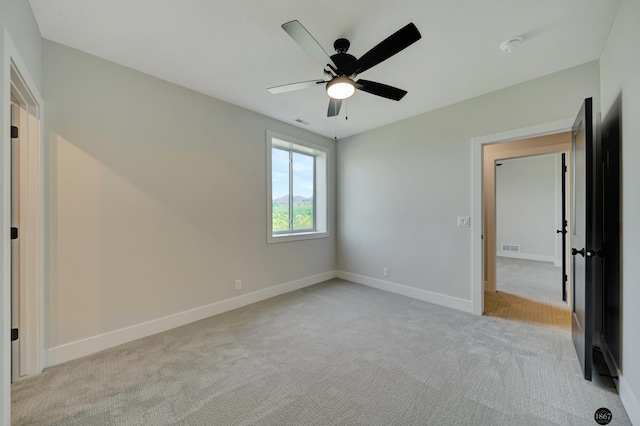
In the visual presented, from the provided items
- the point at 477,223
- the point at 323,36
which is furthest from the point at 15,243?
the point at 477,223

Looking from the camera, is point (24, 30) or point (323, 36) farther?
point (323, 36)

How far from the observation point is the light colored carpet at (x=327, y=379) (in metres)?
1.62

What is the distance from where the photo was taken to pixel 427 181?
370 centimetres

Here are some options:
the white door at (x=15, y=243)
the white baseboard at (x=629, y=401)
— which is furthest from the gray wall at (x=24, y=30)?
the white baseboard at (x=629, y=401)

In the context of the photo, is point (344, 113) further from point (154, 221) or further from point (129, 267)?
point (129, 267)

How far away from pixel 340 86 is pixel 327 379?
7.22 ft

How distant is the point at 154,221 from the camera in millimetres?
2729

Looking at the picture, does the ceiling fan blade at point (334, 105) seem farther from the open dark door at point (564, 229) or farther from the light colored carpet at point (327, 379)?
the open dark door at point (564, 229)

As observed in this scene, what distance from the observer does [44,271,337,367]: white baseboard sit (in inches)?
87.4

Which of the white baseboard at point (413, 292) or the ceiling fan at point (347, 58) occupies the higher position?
the ceiling fan at point (347, 58)

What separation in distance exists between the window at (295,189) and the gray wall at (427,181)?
1.35 ft

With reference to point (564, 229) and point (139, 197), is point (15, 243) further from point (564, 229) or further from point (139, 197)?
point (564, 229)

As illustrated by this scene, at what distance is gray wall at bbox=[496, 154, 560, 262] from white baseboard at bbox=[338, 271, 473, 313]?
15.6 feet

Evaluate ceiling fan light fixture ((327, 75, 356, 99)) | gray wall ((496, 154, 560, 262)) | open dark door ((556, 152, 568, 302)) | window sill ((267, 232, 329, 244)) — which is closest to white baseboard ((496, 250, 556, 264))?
gray wall ((496, 154, 560, 262))
